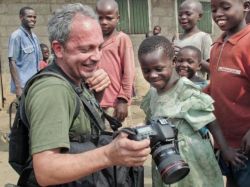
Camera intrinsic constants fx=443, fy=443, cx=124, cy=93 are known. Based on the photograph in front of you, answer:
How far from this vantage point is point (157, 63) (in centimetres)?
246

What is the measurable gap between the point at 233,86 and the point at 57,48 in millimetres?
1079

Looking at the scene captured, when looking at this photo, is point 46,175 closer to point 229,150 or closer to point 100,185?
point 100,185

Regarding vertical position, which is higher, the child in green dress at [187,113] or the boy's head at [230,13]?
the boy's head at [230,13]

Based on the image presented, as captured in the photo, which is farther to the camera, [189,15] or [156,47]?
[189,15]

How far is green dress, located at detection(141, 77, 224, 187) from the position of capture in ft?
7.75

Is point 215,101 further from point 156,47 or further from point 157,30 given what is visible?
point 157,30

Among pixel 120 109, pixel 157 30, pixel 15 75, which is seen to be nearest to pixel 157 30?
pixel 157 30

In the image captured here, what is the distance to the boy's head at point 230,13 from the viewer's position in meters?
2.39

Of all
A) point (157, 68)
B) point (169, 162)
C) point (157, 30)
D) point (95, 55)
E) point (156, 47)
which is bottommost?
point (157, 30)

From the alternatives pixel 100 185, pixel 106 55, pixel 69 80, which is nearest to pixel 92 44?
pixel 69 80

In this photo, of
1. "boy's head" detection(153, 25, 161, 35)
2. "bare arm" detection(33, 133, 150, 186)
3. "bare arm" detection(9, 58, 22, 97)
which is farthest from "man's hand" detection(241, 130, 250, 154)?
"boy's head" detection(153, 25, 161, 35)

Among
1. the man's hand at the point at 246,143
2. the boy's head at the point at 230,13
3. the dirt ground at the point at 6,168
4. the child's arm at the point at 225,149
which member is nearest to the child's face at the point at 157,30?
the dirt ground at the point at 6,168

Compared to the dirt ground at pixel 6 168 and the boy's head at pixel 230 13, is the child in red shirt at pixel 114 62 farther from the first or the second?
the boy's head at pixel 230 13

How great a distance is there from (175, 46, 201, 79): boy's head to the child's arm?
1.16m
